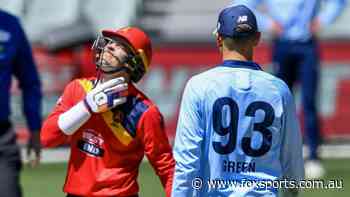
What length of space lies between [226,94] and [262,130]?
0.25 metres

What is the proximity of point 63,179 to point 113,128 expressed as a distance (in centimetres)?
579

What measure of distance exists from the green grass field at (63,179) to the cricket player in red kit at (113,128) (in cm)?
445

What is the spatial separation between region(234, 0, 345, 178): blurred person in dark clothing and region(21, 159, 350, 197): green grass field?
1.40 feet

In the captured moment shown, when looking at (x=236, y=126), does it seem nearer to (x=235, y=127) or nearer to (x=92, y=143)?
(x=235, y=127)

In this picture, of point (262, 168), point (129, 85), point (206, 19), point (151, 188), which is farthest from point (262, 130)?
point (206, 19)

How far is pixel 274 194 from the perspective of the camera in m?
6.12

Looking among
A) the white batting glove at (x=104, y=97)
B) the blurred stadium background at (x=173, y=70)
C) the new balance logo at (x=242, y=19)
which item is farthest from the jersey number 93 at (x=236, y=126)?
the blurred stadium background at (x=173, y=70)

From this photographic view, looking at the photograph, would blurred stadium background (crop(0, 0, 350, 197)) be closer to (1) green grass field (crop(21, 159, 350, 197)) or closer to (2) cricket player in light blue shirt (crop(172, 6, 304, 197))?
(1) green grass field (crop(21, 159, 350, 197))

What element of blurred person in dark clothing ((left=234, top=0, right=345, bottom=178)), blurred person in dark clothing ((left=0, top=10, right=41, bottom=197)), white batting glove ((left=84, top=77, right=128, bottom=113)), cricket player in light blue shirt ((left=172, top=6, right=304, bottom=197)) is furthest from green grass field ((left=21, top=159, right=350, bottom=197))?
cricket player in light blue shirt ((left=172, top=6, right=304, bottom=197))

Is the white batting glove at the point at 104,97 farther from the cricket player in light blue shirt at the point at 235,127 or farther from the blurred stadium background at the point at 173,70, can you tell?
the blurred stadium background at the point at 173,70

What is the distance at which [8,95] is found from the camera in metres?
7.62

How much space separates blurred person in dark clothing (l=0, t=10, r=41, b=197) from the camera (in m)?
7.39

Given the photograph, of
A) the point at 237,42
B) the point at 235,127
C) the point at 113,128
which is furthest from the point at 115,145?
the point at 237,42

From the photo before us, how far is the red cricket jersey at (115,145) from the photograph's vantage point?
21.4 ft
